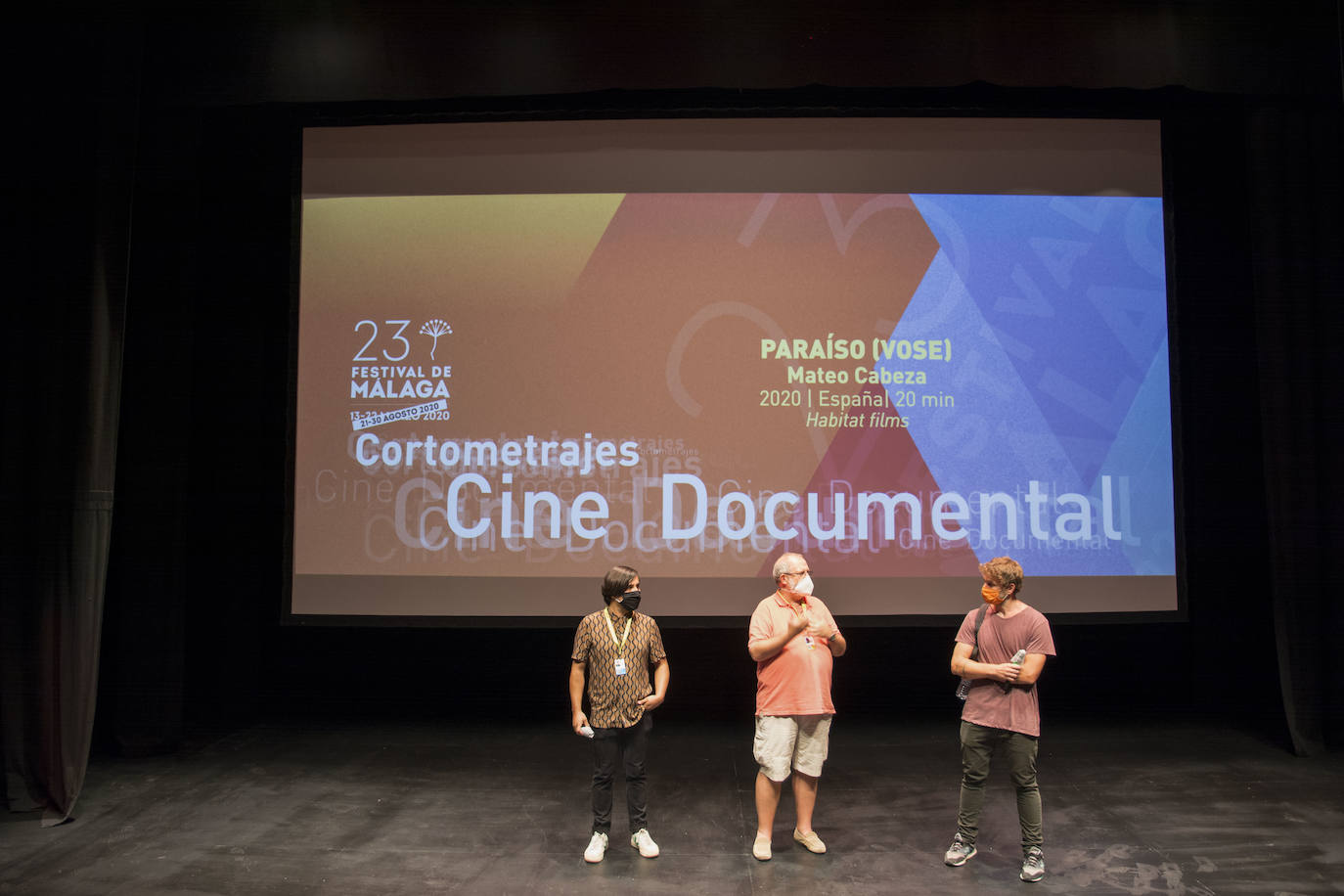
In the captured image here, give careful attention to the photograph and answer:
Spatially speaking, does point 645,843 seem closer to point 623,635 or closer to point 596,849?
point 596,849

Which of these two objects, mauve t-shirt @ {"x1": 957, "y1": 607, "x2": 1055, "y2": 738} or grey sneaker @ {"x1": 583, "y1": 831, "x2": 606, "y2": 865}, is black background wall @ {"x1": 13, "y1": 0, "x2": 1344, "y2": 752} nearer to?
grey sneaker @ {"x1": 583, "y1": 831, "x2": 606, "y2": 865}

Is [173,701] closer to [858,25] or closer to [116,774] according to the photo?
[116,774]

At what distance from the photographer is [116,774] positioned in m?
4.78

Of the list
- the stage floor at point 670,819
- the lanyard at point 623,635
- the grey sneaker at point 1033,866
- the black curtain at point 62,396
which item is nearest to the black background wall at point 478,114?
the black curtain at point 62,396

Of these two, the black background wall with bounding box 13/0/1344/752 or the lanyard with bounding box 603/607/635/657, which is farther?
the black background wall with bounding box 13/0/1344/752

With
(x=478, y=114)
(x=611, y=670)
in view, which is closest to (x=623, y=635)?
(x=611, y=670)

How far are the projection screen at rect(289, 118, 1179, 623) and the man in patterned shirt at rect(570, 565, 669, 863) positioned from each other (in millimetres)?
1271

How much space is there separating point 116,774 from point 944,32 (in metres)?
6.38

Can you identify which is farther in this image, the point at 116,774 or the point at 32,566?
the point at 116,774

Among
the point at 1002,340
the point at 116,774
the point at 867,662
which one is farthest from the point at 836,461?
the point at 116,774

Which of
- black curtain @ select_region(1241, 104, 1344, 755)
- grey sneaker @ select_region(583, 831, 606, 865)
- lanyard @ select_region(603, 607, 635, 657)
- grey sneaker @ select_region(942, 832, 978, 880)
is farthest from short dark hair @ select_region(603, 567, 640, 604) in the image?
black curtain @ select_region(1241, 104, 1344, 755)

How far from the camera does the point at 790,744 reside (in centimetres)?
352

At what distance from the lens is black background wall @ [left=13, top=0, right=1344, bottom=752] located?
4.66m

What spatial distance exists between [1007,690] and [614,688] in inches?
63.1
